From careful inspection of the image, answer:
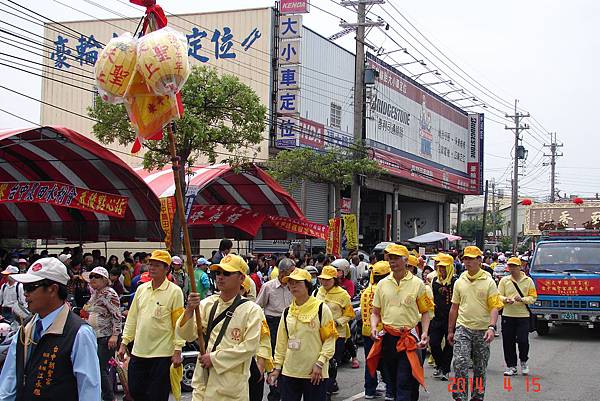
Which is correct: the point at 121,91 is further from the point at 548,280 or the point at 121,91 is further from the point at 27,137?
the point at 548,280

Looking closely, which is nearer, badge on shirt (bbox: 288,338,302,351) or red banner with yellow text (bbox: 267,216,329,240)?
badge on shirt (bbox: 288,338,302,351)

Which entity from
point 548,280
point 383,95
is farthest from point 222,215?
point 383,95

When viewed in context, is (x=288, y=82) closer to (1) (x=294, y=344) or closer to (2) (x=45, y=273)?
(1) (x=294, y=344)

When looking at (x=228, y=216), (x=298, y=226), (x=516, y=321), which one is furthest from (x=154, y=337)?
(x=298, y=226)

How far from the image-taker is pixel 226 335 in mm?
5371

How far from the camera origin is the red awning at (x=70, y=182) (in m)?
15.4

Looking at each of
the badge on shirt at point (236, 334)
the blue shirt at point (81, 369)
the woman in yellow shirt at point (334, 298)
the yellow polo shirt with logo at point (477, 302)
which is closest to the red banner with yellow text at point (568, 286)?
the yellow polo shirt with logo at point (477, 302)

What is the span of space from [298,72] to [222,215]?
9130 millimetres

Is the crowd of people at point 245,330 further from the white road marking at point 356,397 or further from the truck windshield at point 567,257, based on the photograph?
the truck windshield at point 567,257

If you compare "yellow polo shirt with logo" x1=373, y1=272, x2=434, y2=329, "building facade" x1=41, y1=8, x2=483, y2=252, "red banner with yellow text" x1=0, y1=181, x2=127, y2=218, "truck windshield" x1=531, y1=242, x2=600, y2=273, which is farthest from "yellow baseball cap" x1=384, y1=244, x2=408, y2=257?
"building facade" x1=41, y1=8, x2=483, y2=252

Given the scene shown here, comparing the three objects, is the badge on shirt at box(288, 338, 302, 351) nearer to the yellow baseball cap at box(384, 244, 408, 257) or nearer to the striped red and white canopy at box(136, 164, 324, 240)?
the yellow baseball cap at box(384, 244, 408, 257)

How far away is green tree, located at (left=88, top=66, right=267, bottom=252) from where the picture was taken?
16938mm

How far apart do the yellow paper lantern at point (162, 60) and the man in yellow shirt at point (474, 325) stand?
4770mm

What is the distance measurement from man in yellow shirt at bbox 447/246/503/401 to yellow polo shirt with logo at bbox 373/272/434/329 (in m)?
1.06
